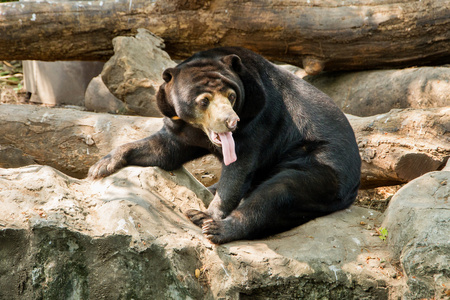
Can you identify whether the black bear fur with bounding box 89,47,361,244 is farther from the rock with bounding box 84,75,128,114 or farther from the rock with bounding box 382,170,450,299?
the rock with bounding box 84,75,128,114

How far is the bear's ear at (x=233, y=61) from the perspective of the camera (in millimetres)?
4738

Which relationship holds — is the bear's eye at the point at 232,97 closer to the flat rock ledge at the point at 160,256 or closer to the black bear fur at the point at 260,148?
the black bear fur at the point at 260,148

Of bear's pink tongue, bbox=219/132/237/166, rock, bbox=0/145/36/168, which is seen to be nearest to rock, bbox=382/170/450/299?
bear's pink tongue, bbox=219/132/237/166

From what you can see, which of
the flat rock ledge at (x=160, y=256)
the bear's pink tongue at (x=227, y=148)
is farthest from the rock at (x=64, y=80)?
the bear's pink tongue at (x=227, y=148)

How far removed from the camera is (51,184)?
4.16m

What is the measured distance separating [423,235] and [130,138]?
415 cm

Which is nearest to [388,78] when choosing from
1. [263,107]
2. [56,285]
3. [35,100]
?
[263,107]

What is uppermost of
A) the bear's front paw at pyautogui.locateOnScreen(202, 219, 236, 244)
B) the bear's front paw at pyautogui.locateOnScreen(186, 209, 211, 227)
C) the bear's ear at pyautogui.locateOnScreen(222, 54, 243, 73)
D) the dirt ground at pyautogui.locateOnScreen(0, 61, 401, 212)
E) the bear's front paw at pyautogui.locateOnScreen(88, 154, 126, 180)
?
the bear's ear at pyautogui.locateOnScreen(222, 54, 243, 73)

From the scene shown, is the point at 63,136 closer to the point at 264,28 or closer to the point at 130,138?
the point at 130,138

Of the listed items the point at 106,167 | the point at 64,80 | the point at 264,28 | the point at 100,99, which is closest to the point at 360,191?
the point at 264,28

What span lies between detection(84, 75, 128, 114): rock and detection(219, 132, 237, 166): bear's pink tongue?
18.7ft

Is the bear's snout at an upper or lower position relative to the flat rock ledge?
upper

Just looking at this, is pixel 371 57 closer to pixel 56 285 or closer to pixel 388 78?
pixel 388 78

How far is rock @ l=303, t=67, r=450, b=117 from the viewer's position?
23.2 feet
